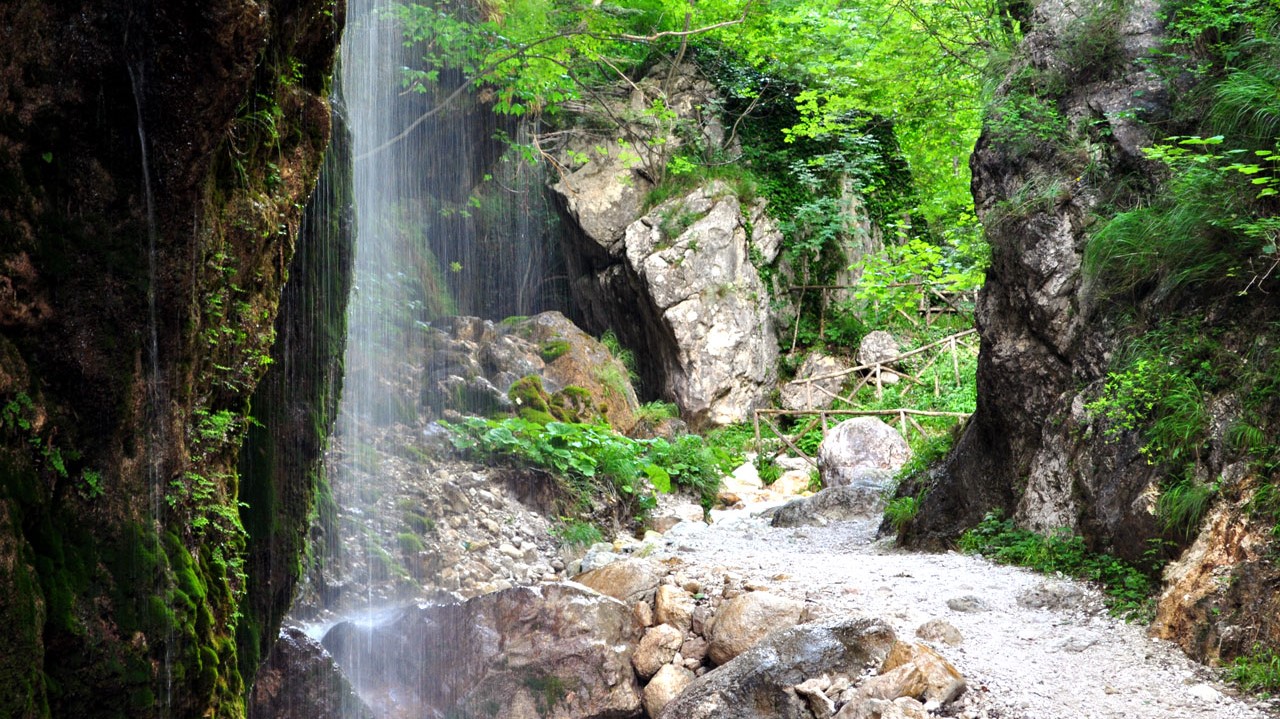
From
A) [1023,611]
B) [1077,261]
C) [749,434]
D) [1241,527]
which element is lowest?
[749,434]

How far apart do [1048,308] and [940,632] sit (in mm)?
3469

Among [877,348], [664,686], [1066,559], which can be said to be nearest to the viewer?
[664,686]

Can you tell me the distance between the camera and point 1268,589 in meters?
4.43

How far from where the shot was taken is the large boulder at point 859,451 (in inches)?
492

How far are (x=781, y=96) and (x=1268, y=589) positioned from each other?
16.5 metres

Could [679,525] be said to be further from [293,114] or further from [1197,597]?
[293,114]

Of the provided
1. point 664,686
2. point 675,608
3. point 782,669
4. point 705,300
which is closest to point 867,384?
point 705,300

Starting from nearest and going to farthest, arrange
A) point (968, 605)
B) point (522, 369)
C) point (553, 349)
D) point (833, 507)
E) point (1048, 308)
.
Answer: point (968, 605) < point (1048, 308) < point (833, 507) < point (522, 369) < point (553, 349)

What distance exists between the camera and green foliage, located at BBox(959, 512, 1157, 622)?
5.38 meters

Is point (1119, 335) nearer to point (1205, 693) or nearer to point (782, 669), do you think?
point (1205, 693)

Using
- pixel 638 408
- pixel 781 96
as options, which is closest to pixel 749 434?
pixel 638 408

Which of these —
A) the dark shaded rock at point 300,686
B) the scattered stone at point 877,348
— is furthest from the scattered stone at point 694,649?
the scattered stone at point 877,348

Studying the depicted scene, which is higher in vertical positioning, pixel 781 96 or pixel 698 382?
pixel 781 96

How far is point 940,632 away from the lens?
5312 millimetres
